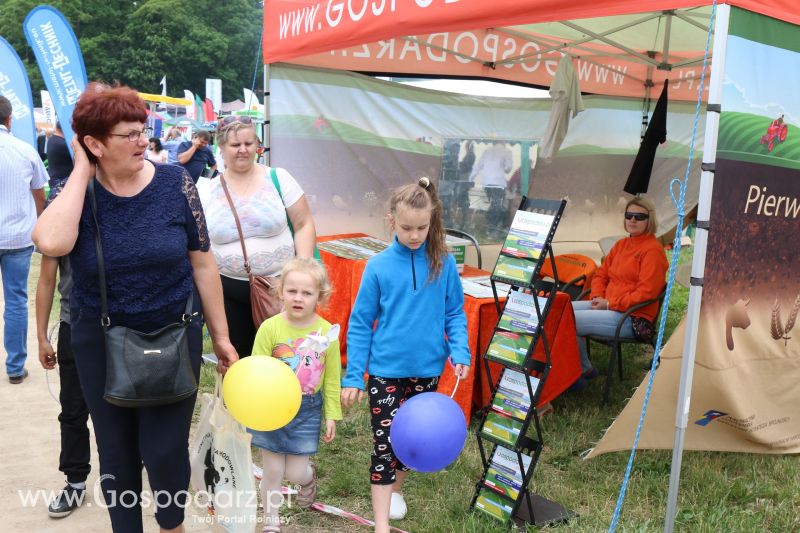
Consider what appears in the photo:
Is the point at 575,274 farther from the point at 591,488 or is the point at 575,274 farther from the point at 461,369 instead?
the point at 461,369

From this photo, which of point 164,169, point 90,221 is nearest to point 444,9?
point 164,169

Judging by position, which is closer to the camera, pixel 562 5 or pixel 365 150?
pixel 562 5

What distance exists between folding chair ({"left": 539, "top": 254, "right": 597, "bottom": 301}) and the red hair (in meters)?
3.98

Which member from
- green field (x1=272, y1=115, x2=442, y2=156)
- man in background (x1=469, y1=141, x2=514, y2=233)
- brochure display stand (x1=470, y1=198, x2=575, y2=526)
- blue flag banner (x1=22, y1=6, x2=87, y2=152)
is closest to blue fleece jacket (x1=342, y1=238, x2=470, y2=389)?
brochure display stand (x1=470, y1=198, x2=575, y2=526)

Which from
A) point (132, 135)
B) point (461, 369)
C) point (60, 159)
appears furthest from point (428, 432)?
point (60, 159)

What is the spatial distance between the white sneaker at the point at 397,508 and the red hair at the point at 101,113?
6.44 ft

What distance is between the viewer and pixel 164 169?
7.80ft

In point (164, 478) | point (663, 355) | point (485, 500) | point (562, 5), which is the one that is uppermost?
point (562, 5)

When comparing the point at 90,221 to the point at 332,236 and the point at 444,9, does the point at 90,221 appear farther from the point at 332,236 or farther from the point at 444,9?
the point at 332,236

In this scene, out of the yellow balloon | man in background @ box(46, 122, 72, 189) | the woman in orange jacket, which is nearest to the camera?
the yellow balloon

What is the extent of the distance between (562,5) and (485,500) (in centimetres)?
222

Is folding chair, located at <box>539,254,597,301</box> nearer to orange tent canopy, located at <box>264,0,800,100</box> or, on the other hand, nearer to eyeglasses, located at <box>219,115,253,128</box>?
orange tent canopy, located at <box>264,0,800,100</box>

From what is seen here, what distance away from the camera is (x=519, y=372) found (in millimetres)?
3066

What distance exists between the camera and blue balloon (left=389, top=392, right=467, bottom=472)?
2535 millimetres
